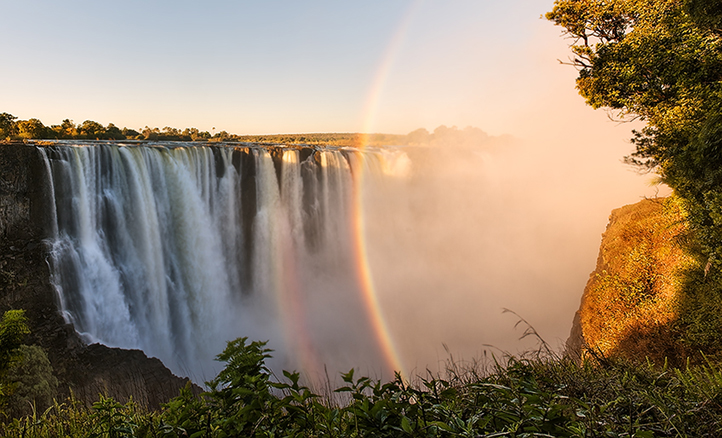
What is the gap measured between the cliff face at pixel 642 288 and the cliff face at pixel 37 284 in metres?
13.4

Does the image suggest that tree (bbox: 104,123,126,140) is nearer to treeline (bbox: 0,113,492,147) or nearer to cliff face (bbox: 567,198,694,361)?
treeline (bbox: 0,113,492,147)

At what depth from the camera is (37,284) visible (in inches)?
443

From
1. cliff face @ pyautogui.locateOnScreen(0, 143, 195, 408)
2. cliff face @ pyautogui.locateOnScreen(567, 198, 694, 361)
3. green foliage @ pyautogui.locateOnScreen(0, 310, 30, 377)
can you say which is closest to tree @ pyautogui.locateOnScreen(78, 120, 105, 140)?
cliff face @ pyautogui.locateOnScreen(0, 143, 195, 408)

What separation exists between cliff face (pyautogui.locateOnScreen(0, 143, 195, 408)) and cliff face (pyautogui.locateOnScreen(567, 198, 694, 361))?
13.4m

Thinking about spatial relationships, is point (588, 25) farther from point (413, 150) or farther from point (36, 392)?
point (413, 150)

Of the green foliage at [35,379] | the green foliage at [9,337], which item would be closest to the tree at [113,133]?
the green foliage at [35,379]

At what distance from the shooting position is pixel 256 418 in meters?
1.62

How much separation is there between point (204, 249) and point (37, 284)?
6588 millimetres

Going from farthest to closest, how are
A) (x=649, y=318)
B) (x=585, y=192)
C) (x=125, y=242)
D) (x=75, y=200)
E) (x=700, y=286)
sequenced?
(x=585, y=192) < (x=125, y=242) < (x=75, y=200) < (x=649, y=318) < (x=700, y=286)

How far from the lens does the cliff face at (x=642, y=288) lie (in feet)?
25.5

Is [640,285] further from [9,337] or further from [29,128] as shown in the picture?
[29,128]

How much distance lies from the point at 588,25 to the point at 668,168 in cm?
428

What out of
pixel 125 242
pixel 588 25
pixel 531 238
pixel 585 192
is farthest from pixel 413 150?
pixel 125 242

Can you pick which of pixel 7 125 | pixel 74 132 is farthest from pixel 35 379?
pixel 74 132
